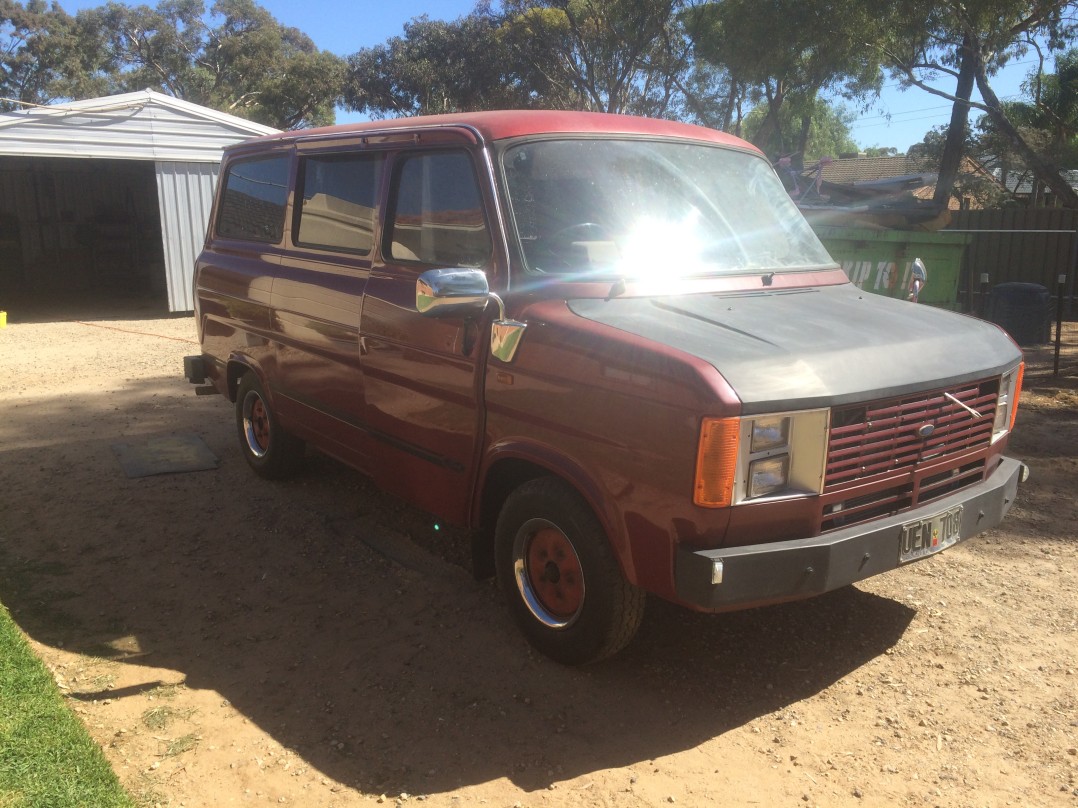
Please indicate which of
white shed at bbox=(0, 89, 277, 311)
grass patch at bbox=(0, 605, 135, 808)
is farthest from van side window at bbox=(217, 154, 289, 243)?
white shed at bbox=(0, 89, 277, 311)

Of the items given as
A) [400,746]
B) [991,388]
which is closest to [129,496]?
[400,746]

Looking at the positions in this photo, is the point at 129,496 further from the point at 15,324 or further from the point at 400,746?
the point at 15,324

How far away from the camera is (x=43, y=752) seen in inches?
125

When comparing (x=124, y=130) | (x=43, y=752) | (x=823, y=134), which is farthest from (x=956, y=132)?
(x=823, y=134)

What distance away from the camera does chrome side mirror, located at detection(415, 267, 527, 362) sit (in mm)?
3473

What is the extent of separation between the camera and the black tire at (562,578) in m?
3.43

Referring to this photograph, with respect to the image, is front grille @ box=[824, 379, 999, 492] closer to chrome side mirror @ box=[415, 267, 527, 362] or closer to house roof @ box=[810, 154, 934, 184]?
chrome side mirror @ box=[415, 267, 527, 362]

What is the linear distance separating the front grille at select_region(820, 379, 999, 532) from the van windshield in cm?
105

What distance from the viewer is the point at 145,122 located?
49.5 ft

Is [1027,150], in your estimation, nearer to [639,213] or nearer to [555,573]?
[639,213]

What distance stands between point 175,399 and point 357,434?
16.0 ft

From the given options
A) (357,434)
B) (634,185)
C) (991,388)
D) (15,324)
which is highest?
(634,185)

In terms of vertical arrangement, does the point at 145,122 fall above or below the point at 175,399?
above

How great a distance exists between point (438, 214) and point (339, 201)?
3.22 feet
